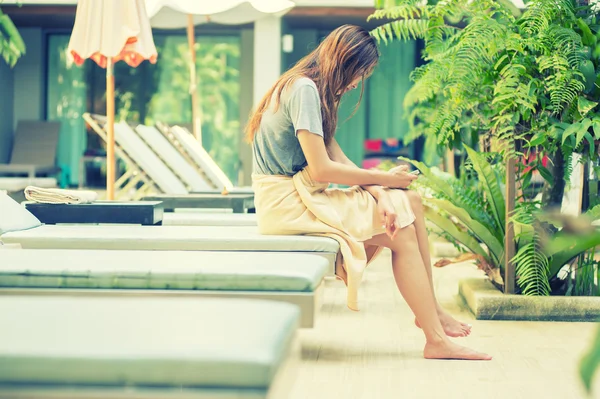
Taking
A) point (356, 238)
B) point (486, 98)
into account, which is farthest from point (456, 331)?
point (486, 98)

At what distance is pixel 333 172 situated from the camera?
3.68m

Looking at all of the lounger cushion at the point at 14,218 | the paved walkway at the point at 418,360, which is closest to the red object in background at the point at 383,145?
the paved walkway at the point at 418,360

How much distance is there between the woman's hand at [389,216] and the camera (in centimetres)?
356

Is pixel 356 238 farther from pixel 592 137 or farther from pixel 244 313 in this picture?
pixel 244 313

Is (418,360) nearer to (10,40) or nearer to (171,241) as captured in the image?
(171,241)

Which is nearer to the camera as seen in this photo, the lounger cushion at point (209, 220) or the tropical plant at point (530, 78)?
the tropical plant at point (530, 78)

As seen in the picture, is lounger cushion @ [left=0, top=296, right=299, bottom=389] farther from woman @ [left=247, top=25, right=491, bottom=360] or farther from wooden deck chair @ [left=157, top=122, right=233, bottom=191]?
wooden deck chair @ [left=157, top=122, right=233, bottom=191]

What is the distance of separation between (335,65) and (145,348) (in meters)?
2.36

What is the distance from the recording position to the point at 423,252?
3.74 meters

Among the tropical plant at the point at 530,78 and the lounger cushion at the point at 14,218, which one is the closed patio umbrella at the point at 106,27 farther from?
the tropical plant at the point at 530,78

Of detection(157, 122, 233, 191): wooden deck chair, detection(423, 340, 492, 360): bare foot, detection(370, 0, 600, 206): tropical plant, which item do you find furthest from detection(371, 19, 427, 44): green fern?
detection(157, 122, 233, 191): wooden deck chair

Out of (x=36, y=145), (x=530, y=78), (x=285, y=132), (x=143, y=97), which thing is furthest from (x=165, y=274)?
(x=143, y=97)

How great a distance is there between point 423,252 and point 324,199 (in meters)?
0.51

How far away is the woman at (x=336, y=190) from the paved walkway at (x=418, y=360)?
0.59 feet
